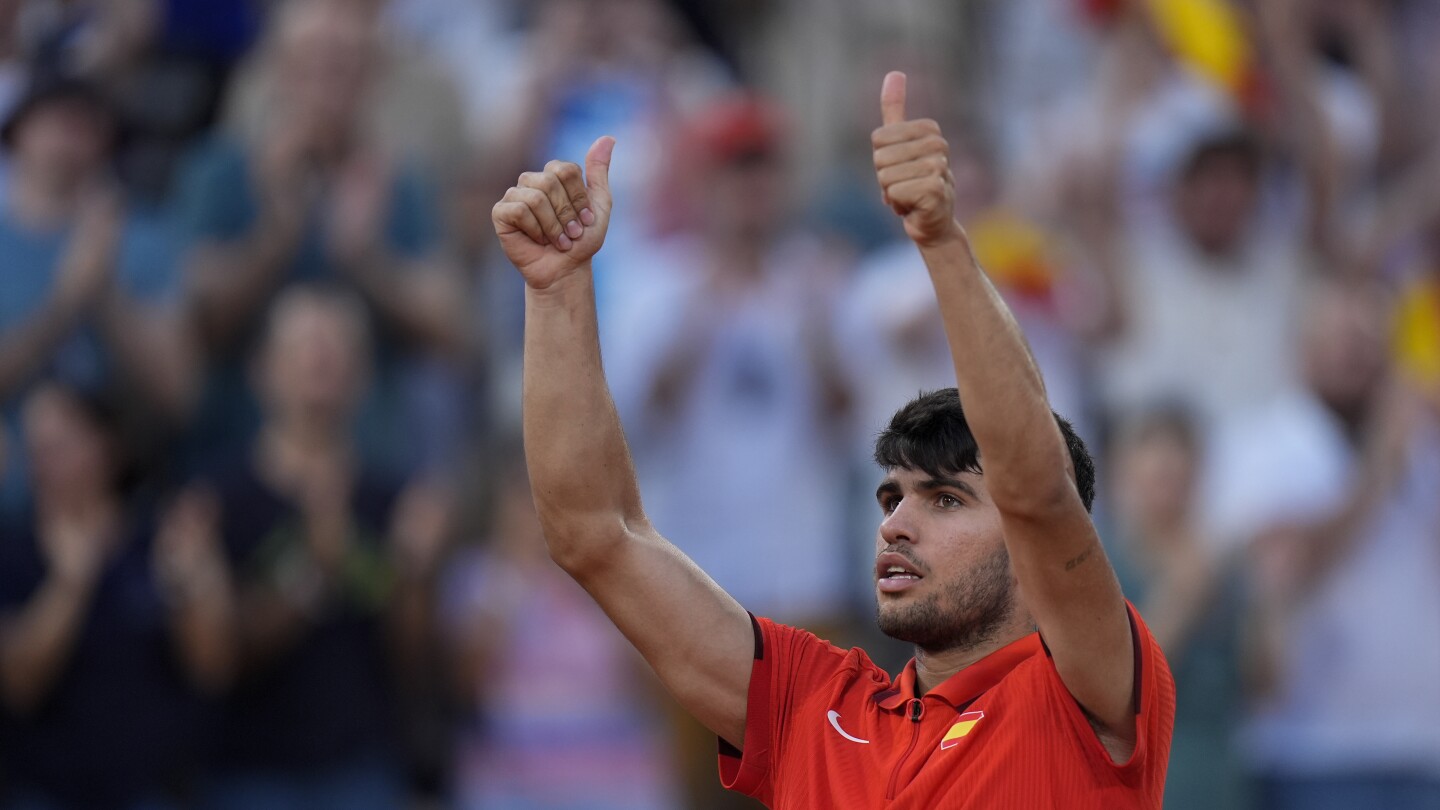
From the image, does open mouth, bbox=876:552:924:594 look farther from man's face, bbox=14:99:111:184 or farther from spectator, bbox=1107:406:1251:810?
man's face, bbox=14:99:111:184

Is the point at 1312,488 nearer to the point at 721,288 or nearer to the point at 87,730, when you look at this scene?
the point at 721,288

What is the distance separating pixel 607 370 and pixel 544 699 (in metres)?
1.32

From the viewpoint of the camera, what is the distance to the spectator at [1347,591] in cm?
789

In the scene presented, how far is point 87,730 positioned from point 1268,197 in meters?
5.48

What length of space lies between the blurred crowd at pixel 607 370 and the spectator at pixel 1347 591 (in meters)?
0.02

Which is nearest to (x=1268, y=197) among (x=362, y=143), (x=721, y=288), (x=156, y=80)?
(x=721, y=288)

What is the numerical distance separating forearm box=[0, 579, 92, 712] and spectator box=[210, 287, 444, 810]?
1.94 feet

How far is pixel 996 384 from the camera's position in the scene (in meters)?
3.06

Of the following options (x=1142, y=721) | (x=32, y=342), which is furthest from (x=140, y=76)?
(x=1142, y=721)

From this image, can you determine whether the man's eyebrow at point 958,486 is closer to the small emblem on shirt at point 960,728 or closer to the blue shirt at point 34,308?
the small emblem on shirt at point 960,728

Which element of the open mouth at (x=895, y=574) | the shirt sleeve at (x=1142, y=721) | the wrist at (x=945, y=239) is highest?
the wrist at (x=945, y=239)

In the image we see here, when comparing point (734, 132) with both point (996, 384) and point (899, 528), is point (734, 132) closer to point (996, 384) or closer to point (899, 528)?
point (899, 528)

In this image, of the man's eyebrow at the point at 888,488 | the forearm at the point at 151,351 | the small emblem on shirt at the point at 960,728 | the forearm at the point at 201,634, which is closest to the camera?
the small emblem on shirt at the point at 960,728

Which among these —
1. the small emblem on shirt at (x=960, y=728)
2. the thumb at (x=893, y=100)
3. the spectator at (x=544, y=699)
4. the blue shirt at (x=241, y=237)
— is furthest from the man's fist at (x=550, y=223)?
the spectator at (x=544, y=699)
